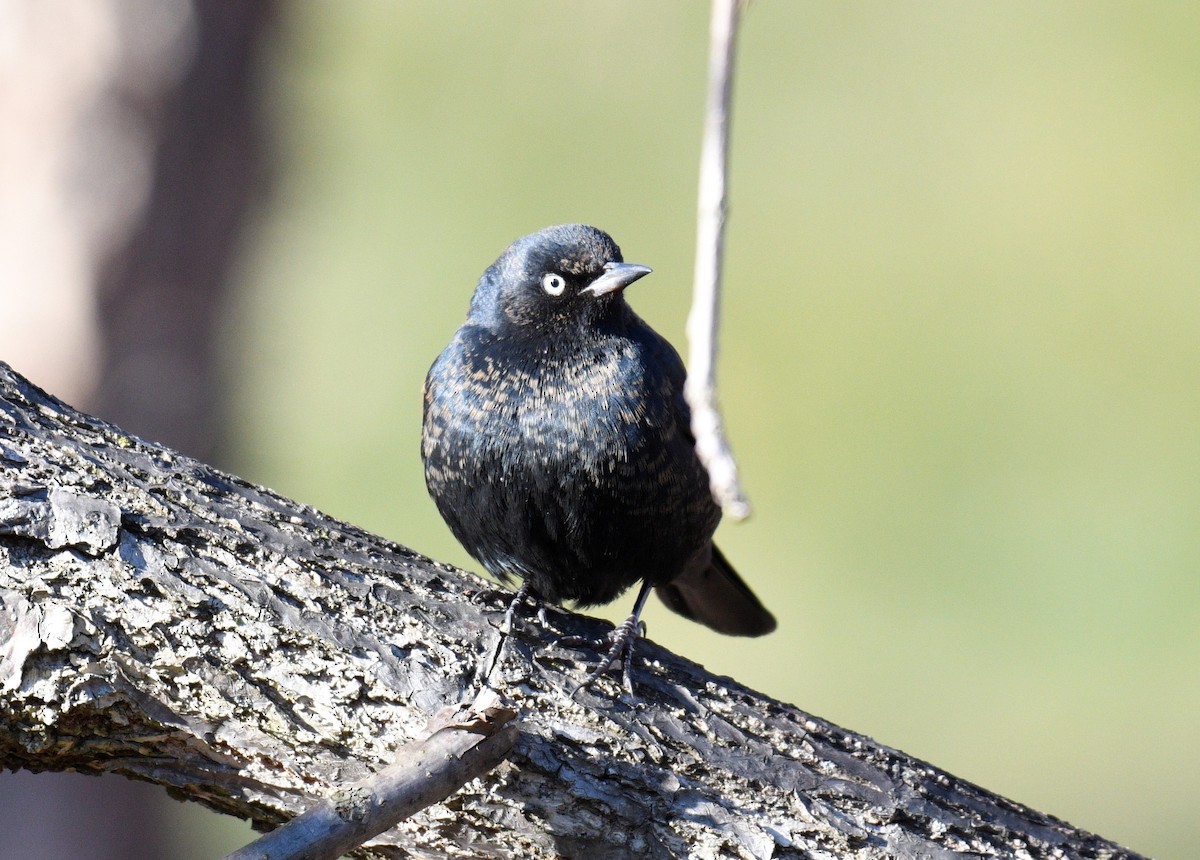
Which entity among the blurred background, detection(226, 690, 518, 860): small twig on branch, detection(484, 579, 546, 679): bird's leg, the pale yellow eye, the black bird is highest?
the blurred background

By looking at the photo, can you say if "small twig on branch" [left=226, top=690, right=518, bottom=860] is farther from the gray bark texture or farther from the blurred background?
the blurred background

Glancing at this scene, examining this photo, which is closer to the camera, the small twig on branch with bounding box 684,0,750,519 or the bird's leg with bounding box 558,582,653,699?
the small twig on branch with bounding box 684,0,750,519

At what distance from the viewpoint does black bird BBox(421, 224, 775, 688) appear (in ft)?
11.0

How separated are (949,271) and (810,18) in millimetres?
2403

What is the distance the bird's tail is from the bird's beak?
1.06m

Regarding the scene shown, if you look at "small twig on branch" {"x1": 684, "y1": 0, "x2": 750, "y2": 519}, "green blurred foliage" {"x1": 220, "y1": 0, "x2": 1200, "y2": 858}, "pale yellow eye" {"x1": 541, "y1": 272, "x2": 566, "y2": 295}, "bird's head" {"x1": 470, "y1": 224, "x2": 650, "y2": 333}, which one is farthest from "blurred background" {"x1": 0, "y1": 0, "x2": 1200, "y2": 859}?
"small twig on branch" {"x1": 684, "y1": 0, "x2": 750, "y2": 519}

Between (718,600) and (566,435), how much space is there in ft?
3.92

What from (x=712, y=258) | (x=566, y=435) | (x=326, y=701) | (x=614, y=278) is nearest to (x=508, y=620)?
(x=326, y=701)

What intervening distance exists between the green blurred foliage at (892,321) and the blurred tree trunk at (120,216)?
1.37 metres

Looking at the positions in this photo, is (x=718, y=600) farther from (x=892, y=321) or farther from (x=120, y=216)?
(x=892, y=321)

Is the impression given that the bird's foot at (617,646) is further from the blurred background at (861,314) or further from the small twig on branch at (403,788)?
the blurred background at (861,314)

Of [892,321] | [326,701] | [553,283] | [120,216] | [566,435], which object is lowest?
[326,701]

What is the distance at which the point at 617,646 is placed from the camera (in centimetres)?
300

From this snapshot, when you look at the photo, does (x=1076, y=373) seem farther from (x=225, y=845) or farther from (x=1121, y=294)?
(x=225, y=845)
